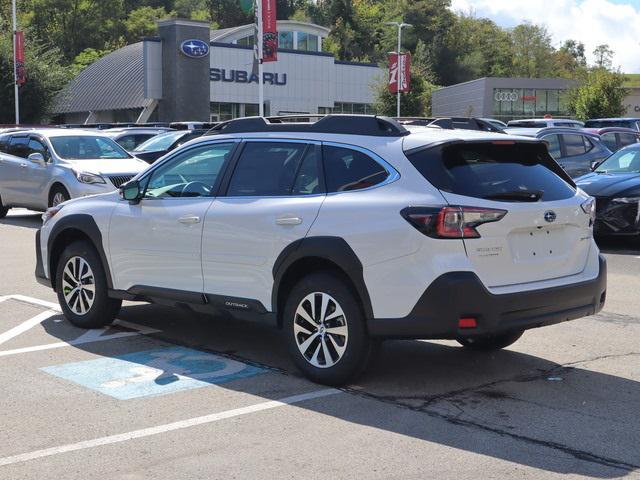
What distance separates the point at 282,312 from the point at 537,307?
1.77 meters

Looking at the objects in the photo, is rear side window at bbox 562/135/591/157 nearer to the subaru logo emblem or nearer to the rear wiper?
the rear wiper

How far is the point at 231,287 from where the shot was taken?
21.3 ft

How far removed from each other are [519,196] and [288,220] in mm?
1564

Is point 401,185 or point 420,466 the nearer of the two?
point 420,466

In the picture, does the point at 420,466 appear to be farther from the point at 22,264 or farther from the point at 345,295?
the point at 22,264

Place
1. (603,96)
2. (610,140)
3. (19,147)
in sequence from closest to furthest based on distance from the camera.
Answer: (19,147) → (610,140) → (603,96)

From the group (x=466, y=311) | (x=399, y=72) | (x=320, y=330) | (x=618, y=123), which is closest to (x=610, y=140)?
(x=618, y=123)

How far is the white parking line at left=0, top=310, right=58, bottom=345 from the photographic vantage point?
7.65 metres

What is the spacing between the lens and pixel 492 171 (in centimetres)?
588

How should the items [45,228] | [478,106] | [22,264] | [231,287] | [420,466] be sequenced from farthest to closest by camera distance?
[478,106], [22,264], [45,228], [231,287], [420,466]

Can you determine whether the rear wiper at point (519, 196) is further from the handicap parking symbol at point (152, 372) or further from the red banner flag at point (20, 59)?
the red banner flag at point (20, 59)

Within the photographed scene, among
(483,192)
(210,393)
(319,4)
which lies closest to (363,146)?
(483,192)

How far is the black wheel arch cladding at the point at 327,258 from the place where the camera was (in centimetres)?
570

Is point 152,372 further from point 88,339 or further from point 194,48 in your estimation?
point 194,48
